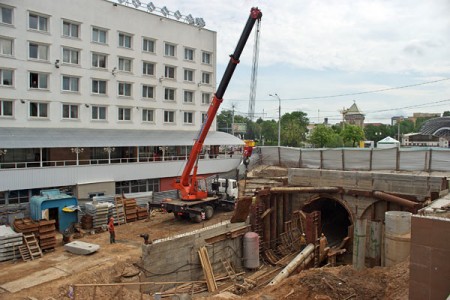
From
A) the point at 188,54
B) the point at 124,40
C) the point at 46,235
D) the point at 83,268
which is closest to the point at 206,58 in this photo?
the point at 188,54

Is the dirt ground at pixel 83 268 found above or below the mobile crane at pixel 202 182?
below

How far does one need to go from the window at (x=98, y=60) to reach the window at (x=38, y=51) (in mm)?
4141

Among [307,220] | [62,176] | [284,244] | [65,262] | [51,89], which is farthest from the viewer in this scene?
[51,89]

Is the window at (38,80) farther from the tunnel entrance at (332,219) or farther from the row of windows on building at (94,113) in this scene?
the tunnel entrance at (332,219)

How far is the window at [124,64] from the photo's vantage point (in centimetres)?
3619

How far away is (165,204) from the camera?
84.4 feet

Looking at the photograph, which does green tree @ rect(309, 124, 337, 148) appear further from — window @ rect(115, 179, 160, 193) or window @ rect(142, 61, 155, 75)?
window @ rect(115, 179, 160, 193)

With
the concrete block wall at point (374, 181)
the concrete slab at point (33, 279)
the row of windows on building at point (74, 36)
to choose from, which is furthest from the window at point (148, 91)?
the concrete slab at point (33, 279)

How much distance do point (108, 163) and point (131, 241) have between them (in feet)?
37.6

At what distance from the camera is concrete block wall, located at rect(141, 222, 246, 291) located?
18203mm

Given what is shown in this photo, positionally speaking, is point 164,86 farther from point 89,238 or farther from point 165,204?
point 89,238

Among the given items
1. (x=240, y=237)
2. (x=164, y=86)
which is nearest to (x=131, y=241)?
(x=240, y=237)

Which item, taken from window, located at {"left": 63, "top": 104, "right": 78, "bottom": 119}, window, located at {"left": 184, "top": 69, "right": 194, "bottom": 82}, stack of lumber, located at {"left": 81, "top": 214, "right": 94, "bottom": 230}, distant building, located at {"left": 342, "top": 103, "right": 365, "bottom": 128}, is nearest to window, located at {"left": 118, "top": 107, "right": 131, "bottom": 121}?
window, located at {"left": 63, "top": 104, "right": 78, "bottom": 119}

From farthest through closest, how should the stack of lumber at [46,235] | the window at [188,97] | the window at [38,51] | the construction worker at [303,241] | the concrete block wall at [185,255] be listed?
the window at [188,97]
the window at [38,51]
the construction worker at [303,241]
the stack of lumber at [46,235]
the concrete block wall at [185,255]
